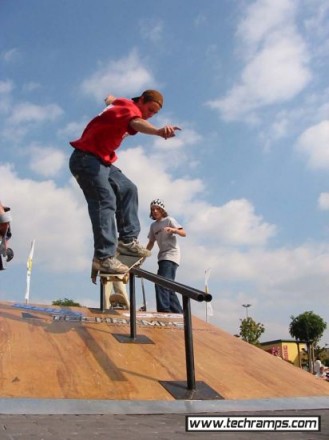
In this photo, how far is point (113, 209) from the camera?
3.82 metres

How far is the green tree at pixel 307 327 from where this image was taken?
5591 cm

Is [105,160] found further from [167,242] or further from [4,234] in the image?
[167,242]

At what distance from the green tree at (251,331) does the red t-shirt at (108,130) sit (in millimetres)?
37721

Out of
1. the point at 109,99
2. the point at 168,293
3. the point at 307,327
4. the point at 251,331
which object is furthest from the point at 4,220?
the point at 307,327

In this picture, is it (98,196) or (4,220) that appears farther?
(98,196)

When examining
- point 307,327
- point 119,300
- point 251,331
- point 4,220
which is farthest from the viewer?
point 307,327

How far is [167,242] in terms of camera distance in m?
6.30

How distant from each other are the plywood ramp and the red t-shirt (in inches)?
56.5

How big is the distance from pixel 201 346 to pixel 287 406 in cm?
120

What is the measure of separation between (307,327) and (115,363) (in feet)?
188

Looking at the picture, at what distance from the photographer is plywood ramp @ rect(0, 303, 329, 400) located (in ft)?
8.15

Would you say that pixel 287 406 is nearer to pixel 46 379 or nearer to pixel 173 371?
pixel 173 371

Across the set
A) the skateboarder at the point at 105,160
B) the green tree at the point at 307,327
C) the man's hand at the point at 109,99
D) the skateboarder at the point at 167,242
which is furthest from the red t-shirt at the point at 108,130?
the green tree at the point at 307,327

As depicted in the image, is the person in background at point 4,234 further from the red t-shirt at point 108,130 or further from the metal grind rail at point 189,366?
the metal grind rail at point 189,366
